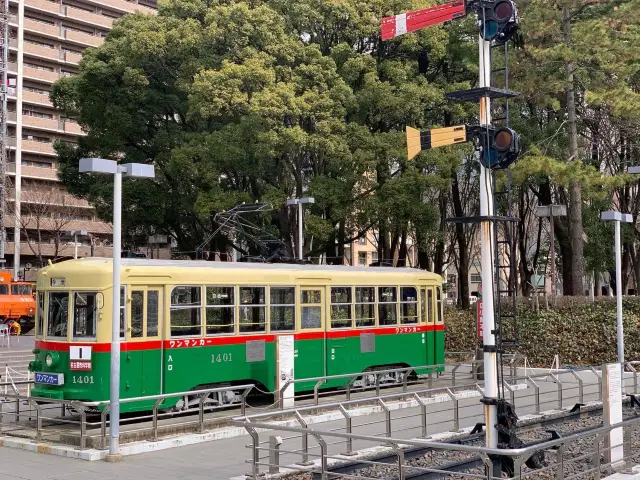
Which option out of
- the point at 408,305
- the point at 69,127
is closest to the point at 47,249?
the point at 69,127

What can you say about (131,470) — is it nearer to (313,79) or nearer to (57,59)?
(313,79)

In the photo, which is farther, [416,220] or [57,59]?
[57,59]

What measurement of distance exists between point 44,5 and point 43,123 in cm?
989

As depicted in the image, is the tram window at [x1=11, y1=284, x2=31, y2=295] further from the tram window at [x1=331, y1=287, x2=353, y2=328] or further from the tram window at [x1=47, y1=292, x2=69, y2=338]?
the tram window at [x1=47, y1=292, x2=69, y2=338]

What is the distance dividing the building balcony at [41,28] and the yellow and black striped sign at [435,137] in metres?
63.1

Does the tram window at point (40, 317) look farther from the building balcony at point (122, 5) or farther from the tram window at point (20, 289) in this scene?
the building balcony at point (122, 5)

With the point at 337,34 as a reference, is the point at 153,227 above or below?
below

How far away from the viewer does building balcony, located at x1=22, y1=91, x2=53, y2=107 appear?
6525 cm

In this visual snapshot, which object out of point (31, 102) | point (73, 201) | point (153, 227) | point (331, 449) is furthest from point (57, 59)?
point (331, 449)

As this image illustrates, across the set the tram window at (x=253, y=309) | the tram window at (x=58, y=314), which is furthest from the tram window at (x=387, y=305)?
the tram window at (x=58, y=314)

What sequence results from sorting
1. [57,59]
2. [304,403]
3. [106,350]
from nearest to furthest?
[106,350] → [304,403] → [57,59]

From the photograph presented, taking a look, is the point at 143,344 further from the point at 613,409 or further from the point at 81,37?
the point at 81,37

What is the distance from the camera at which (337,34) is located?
97.9 feet

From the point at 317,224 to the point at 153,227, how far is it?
392 inches
